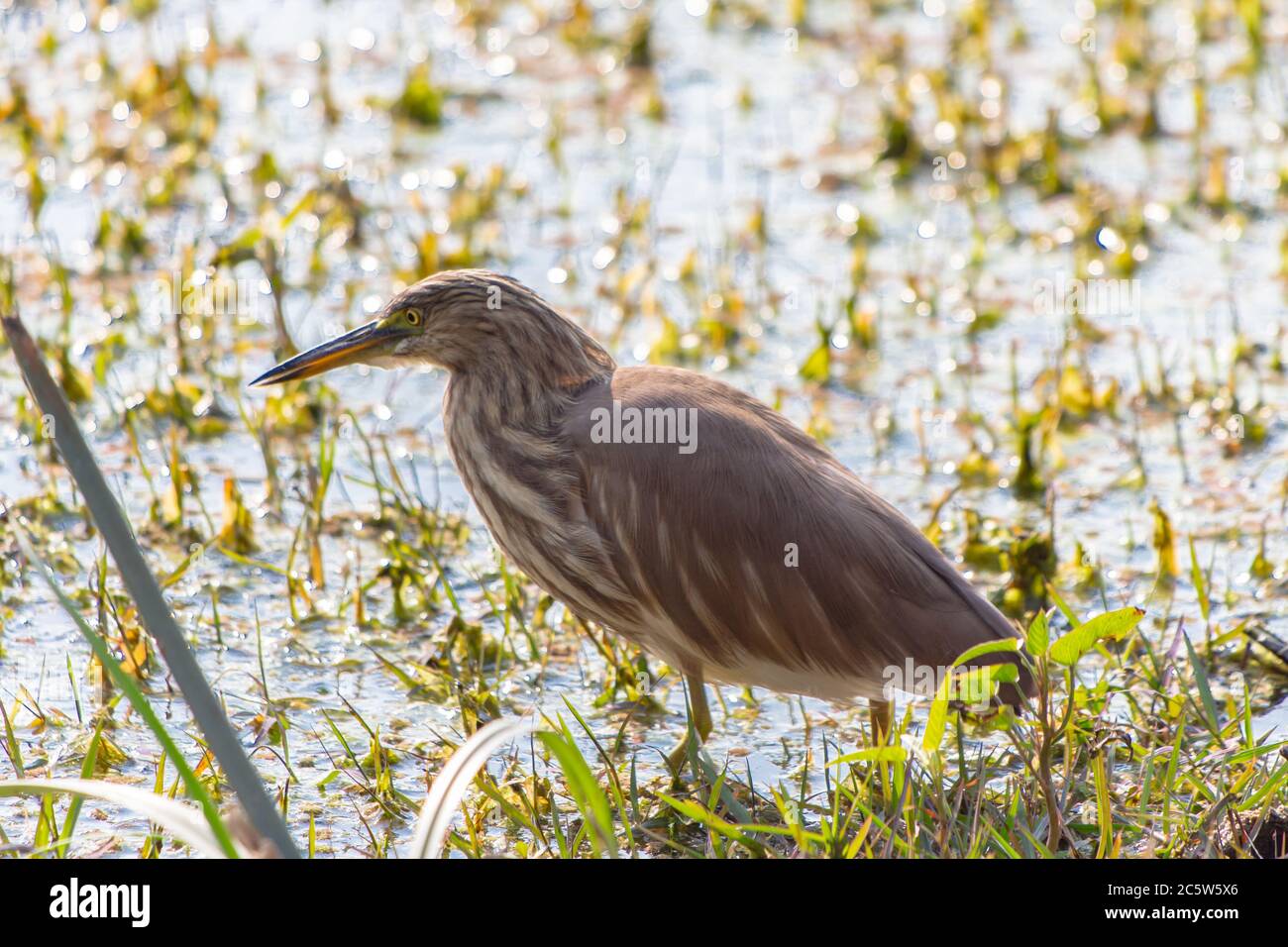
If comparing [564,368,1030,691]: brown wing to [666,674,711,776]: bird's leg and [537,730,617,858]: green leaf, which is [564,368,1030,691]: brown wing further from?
[537,730,617,858]: green leaf

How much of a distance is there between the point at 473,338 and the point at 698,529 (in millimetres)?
723

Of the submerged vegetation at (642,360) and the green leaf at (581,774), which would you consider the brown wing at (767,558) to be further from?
the green leaf at (581,774)

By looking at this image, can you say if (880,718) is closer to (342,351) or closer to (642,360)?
(342,351)

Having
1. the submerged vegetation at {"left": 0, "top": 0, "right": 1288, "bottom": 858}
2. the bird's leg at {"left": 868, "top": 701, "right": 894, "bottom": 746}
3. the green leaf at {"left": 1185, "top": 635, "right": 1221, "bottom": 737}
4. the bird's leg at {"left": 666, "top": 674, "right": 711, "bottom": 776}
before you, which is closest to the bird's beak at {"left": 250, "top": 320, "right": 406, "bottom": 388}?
the submerged vegetation at {"left": 0, "top": 0, "right": 1288, "bottom": 858}

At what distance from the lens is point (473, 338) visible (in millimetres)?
4359

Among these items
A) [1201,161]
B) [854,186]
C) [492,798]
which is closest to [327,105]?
[854,186]

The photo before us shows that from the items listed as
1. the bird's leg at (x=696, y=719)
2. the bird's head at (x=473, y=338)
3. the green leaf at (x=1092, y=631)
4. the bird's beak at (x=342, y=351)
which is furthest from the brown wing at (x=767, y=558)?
the bird's beak at (x=342, y=351)

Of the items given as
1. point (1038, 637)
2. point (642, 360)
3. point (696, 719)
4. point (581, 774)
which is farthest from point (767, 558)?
point (642, 360)

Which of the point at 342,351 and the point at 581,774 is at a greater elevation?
the point at 342,351

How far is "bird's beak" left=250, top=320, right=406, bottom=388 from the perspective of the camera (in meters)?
4.45
